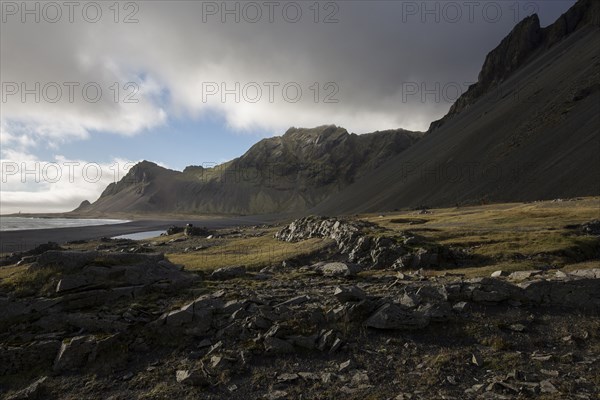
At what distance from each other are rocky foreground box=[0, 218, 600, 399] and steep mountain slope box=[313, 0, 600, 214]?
97.1 m

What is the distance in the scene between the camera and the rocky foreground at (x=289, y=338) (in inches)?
533

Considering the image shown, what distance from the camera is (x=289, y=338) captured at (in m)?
16.7

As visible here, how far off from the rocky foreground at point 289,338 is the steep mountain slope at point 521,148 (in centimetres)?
9713

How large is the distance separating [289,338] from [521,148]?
134534 millimetres

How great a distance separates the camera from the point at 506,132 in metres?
140

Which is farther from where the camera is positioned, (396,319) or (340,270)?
(340,270)

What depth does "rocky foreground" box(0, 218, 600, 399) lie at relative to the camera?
13.5m

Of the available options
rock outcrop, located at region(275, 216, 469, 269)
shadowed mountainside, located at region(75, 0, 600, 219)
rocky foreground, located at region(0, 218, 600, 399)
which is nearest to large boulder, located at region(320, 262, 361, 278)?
rock outcrop, located at region(275, 216, 469, 269)

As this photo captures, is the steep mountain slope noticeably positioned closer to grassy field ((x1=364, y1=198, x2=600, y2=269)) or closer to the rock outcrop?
grassy field ((x1=364, y1=198, x2=600, y2=269))

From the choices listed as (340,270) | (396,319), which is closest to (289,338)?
(396,319)

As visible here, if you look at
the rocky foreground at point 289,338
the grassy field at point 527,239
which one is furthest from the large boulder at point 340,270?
the grassy field at point 527,239

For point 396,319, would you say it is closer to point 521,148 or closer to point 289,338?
point 289,338

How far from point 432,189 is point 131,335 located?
135 metres

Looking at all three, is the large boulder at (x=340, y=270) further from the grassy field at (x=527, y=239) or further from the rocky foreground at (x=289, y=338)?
the grassy field at (x=527, y=239)
